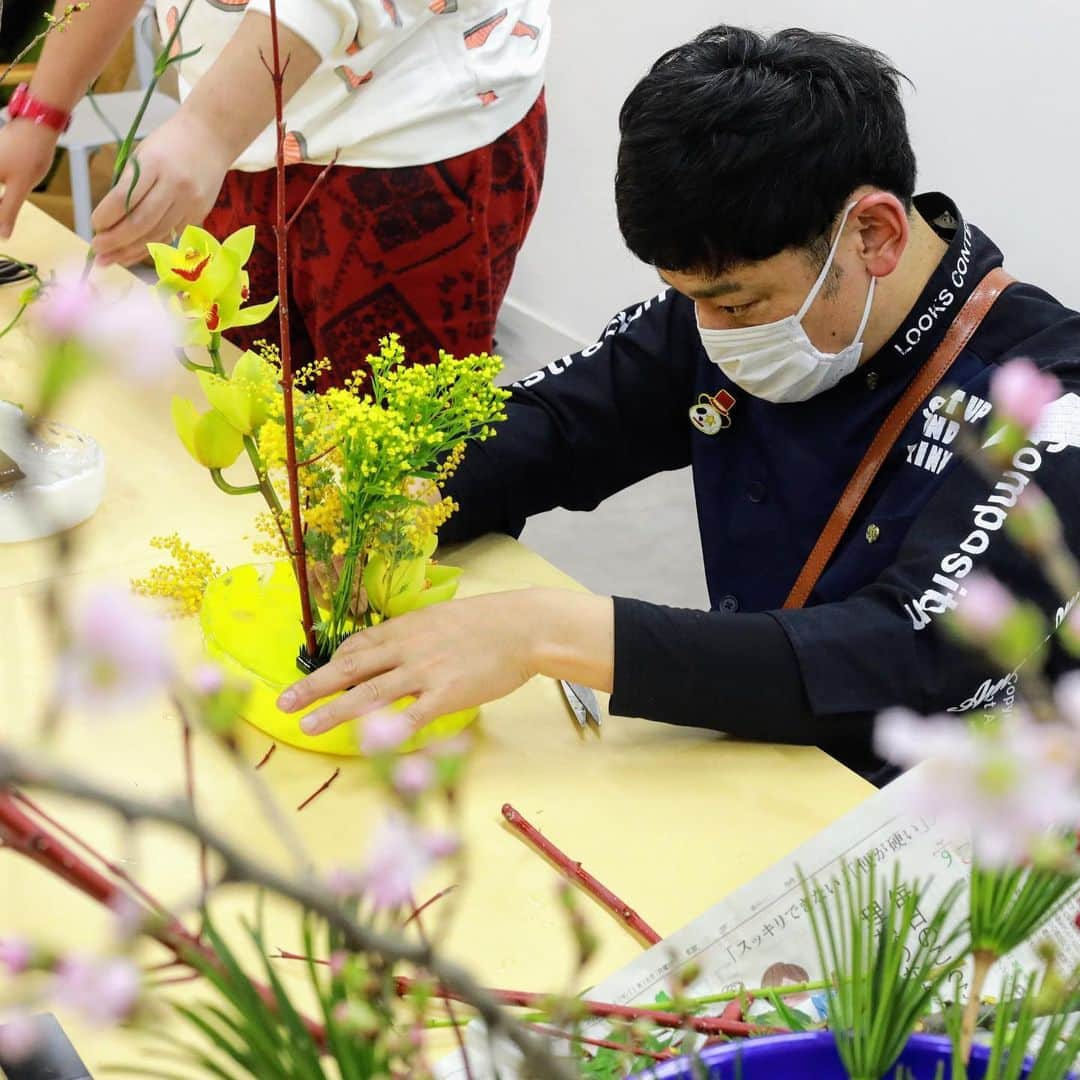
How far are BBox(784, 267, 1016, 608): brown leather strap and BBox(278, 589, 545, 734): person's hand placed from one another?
33 cm

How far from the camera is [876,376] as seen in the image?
116cm

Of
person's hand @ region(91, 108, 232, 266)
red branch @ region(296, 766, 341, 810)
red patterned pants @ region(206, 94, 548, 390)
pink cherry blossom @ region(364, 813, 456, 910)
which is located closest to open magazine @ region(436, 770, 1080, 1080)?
red branch @ region(296, 766, 341, 810)

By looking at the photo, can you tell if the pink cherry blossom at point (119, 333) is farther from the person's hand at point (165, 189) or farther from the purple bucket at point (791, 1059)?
the person's hand at point (165, 189)

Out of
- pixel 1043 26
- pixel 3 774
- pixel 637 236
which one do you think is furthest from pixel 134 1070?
pixel 1043 26

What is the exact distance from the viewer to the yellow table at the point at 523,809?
80 cm

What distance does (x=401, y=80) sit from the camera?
4.75 ft

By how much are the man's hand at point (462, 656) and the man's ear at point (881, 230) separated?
0.38 meters

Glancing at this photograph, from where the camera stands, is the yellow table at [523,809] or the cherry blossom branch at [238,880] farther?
the yellow table at [523,809]

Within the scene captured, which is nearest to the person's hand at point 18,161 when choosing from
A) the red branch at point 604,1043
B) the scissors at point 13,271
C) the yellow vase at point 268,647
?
the scissors at point 13,271

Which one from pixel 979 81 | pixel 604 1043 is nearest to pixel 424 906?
pixel 604 1043

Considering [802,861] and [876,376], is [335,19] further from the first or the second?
[802,861]

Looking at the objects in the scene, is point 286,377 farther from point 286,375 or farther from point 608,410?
point 608,410

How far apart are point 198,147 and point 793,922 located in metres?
0.85

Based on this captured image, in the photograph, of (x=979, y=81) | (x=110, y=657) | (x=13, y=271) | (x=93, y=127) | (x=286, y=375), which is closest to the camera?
(x=110, y=657)
